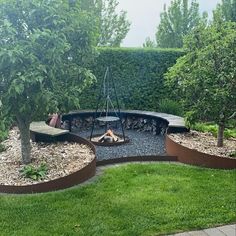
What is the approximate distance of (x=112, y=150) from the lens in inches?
291

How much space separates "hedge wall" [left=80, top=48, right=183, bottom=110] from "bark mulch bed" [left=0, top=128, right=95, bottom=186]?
4.05 meters

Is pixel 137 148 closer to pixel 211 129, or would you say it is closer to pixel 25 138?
pixel 211 129

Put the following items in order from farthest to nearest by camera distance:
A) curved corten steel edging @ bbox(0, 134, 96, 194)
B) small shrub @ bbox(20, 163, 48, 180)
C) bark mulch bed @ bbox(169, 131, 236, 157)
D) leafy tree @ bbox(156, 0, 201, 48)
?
leafy tree @ bbox(156, 0, 201, 48) < bark mulch bed @ bbox(169, 131, 236, 157) < small shrub @ bbox(20, 163, 48, 180) < curved corten steel edging @ bbox(0, 134, 96, 194)

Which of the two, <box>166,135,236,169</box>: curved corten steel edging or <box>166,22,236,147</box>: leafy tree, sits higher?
<box>166,22,236,147</box>: leafy tree

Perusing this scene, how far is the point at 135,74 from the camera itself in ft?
36.3

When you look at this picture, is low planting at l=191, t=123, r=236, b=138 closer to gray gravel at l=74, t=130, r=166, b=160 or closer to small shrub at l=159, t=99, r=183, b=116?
gray gravel at l=74, t=130, r=166, b=160

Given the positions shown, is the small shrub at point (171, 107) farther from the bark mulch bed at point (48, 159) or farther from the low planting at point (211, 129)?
the bark mulch bed at point (48, 159)

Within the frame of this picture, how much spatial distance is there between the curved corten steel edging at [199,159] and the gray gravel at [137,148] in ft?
1.89

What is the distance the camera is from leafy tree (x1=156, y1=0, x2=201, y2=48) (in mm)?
17203

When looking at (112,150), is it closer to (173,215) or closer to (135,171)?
(135,171)

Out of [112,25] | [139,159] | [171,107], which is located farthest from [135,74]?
[112,25]

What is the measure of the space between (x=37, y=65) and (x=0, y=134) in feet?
6.71

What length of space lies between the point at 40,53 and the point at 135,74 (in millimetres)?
6427

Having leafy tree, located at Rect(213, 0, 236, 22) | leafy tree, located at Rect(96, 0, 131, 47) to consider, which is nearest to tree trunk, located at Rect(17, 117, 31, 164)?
leafy tree, located at Rect(213, 0, 236, 22)
